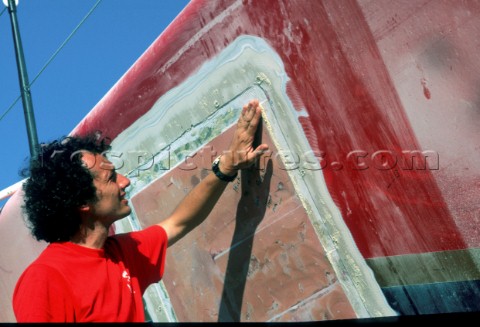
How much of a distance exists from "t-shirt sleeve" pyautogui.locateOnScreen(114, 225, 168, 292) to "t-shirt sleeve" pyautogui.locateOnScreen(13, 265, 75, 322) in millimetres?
396

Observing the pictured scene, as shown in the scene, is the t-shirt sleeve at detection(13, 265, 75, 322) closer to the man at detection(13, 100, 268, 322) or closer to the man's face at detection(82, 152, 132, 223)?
the man at detection(13, 100, 268, 322)

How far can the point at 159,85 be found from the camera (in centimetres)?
283

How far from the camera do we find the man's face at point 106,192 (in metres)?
2.38

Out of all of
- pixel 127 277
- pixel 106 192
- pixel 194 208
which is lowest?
pixel 127 277

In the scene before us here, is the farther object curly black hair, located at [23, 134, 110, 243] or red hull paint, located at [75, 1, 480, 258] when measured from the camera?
curly black hair, located at [23, 134, 110, 243]

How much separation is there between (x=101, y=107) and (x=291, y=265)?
3.95ft

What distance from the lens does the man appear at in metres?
2.09

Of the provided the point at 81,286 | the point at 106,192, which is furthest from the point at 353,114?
the point at 81,286

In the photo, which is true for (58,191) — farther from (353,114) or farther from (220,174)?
(353,114)

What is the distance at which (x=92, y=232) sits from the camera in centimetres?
238

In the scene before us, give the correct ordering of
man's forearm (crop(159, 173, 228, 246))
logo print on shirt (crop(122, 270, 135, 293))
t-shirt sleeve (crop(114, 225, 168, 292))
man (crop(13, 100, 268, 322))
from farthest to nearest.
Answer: man's forearm (crop(159, 173, 228, 246)) < t-shirt sleeve (crop(114, 225, 168, 292)) < logo print on shirt (crop(122, 270, 135, 293)) < man (crop(13, 100, 268, 322))

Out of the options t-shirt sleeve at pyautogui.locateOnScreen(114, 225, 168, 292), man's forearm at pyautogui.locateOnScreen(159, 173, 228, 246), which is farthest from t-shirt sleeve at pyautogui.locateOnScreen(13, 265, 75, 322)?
man's forearm at pyautogui.locateOnScreen(159, 173, 228, 246)

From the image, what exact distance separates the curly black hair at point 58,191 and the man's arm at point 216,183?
402 mm

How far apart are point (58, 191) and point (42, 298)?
49 cm
